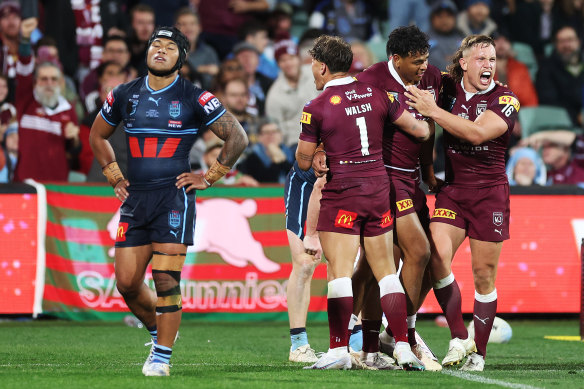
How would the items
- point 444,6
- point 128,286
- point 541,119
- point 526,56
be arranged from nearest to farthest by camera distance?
point 128,286 < point 541,119 < point 444,6 < point 526,56

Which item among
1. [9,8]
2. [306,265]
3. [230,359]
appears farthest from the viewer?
[9,8]

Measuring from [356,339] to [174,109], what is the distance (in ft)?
8.65

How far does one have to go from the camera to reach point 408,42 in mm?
7797

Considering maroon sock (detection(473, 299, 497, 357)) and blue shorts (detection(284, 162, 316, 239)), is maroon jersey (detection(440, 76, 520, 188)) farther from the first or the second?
blue shorts (detection(284, 162, 316, 239))

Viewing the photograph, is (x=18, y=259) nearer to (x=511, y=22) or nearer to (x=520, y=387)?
(x=520, y=387)

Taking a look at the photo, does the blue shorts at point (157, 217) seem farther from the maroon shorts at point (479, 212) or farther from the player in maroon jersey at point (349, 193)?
the maroon shorts at point (479, 212)

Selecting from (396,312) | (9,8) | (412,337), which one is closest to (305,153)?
(396,312)

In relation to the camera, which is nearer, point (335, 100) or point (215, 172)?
point (335, 100)

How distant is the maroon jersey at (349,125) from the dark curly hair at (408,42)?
1.52 feet

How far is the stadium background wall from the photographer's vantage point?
39.5 feet

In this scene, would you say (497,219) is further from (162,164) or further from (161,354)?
(161,354)

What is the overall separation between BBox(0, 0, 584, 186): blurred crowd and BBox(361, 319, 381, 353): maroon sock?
490 centimetres

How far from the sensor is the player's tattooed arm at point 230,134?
7695 millimetres

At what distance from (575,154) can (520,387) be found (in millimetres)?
10150
